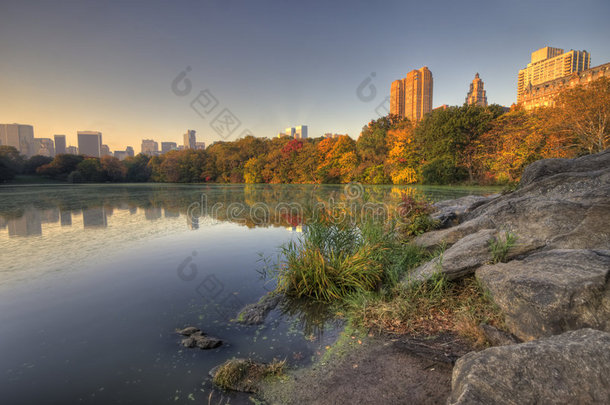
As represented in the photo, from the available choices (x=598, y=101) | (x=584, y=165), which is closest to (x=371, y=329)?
(x=584, y=165)

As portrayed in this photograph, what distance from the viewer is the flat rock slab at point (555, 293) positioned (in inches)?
96.0

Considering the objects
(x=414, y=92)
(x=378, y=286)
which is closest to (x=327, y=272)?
(x=378, y=286)

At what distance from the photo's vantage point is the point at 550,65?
4808 inches

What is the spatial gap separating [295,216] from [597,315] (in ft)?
38.0

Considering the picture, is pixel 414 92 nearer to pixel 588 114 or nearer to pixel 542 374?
pixel 588 114

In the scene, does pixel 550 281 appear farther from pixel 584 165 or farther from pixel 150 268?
pixel 150 268

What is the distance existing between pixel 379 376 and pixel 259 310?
217cm

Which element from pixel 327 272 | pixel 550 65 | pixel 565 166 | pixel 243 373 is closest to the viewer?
pixel 243 373

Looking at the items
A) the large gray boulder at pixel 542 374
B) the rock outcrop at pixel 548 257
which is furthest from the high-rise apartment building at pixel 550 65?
the large gray boulder at pixel 542 374

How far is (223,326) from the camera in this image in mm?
4016

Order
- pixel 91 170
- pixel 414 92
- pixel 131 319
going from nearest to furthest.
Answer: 1. pixel 131 319
2. pixel 91 170
3. pixel 414 92

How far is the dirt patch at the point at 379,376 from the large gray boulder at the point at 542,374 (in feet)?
2.16

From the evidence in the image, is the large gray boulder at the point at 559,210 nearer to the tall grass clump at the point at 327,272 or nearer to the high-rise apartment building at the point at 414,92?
the tall grass clump at the point at 327,272

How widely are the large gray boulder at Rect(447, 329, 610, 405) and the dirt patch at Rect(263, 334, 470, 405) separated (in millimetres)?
659
